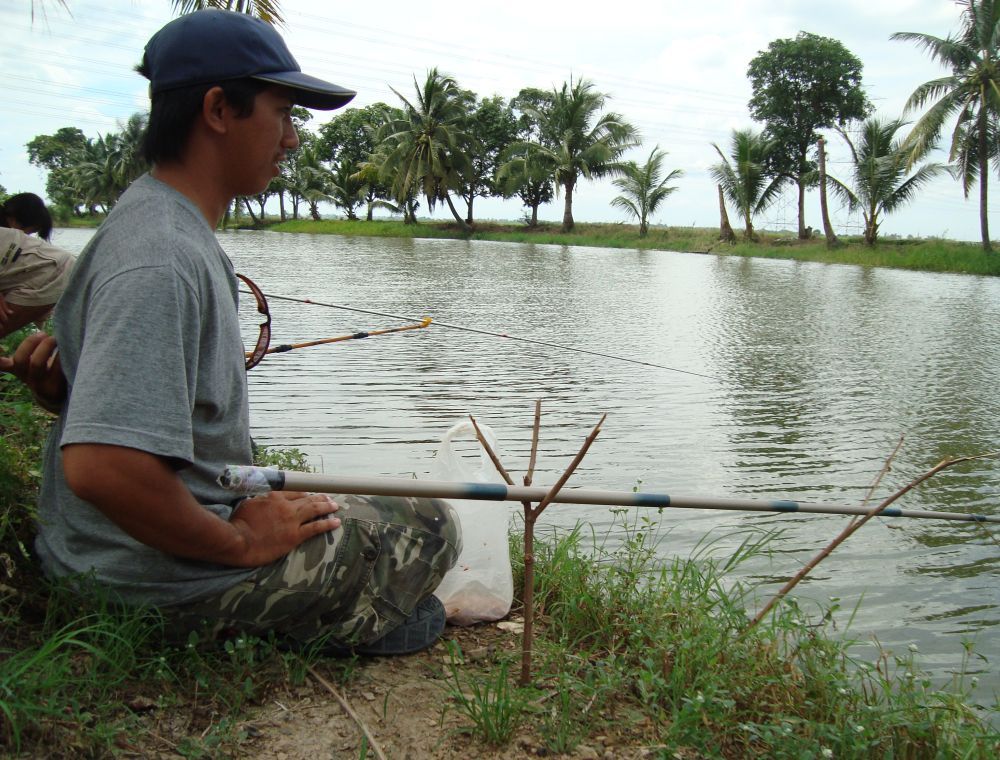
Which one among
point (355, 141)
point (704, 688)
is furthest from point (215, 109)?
point (355, 141)

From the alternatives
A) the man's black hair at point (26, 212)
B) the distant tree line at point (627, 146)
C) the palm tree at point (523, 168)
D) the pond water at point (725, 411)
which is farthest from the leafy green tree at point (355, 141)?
the man's black hair at point (26, 212)

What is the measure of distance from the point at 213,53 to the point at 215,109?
3.8 inches

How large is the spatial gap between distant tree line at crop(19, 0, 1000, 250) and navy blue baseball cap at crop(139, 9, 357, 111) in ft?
76.0

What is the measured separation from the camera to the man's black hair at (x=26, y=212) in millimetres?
4590

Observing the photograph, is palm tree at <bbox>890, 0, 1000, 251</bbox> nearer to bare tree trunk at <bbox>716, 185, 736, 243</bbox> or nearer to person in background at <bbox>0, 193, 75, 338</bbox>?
bare tree trunk at <bbox>716, 185, 736, 243</bbox>

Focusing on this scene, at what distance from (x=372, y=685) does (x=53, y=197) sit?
235ft

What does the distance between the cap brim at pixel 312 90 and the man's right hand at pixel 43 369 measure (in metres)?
0.66

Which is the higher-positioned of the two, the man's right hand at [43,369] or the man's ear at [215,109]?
the man's ear at [215,109]

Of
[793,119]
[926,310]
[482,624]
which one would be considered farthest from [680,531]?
[793,119]

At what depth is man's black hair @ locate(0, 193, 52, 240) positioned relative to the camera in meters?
4.59

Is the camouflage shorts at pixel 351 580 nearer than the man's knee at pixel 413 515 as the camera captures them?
Yes

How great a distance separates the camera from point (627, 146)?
123ft

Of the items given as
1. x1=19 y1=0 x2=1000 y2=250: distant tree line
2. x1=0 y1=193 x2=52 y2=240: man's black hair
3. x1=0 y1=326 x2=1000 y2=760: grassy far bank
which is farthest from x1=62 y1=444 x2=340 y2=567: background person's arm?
x1=19 y1=0 x2=1000 y2=250: distant tree line

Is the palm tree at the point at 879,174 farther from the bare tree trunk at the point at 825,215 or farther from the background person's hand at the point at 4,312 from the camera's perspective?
the background person's hand at the point at 4,312
